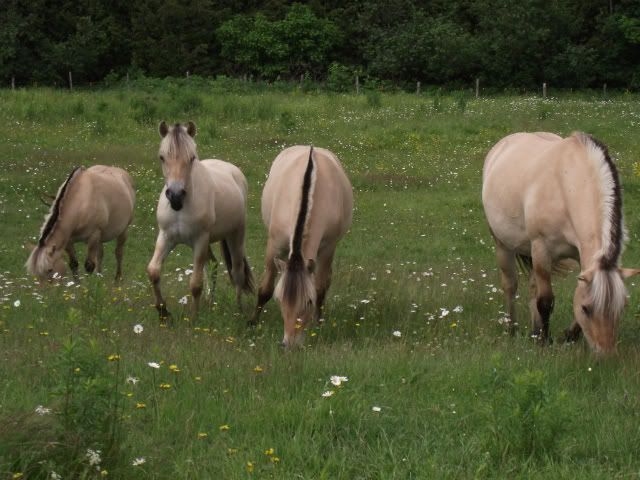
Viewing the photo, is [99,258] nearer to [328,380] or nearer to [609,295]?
[328,380]

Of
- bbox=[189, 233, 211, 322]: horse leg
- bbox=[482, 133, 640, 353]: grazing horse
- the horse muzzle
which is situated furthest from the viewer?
bbox=[189, 233, 211, 322]: horse leg

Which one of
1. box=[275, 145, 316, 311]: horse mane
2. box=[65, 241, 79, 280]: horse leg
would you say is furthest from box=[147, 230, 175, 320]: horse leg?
box=[65, 241, 79, 280]: horse leg

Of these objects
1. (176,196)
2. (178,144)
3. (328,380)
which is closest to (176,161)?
(178,144)

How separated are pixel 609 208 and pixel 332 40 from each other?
5022 centimetres

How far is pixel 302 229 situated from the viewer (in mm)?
7449

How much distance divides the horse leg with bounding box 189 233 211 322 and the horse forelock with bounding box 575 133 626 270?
13.3 ft

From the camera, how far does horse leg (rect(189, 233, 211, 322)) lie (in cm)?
899

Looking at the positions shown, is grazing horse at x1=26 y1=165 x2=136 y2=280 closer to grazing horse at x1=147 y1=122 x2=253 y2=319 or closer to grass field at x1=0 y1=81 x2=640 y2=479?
grass field at x1=0 y1=81 x2=640 y2=479

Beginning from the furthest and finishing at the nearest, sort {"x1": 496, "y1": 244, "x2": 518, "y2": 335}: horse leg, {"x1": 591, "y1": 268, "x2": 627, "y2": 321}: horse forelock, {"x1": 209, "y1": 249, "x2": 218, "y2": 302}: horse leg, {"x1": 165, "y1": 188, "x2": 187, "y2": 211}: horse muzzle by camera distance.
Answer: {"x1": 209, "y1": 249, "x2": 218, "y2": 302}: horse leg → {"x1": 496, "y1": 244, "x2": 518, "y2": 335}: horse leg → {"x1": 165, "y1": 188, "x2": 187, "y2": 211}: horse muzzle → {"x1": 591, "y1": 268, "x2": 627, "y2": 321}: horse forelock

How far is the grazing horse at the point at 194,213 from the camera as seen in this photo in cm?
853

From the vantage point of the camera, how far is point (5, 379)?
211 inches

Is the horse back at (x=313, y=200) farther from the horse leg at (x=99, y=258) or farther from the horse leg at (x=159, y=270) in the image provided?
the horse leg at (x=99, y=258)

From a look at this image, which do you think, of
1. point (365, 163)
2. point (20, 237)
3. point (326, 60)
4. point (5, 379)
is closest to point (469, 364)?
point (5, 379)

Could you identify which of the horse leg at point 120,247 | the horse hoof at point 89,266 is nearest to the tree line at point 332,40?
the horse leg at point 120,247
